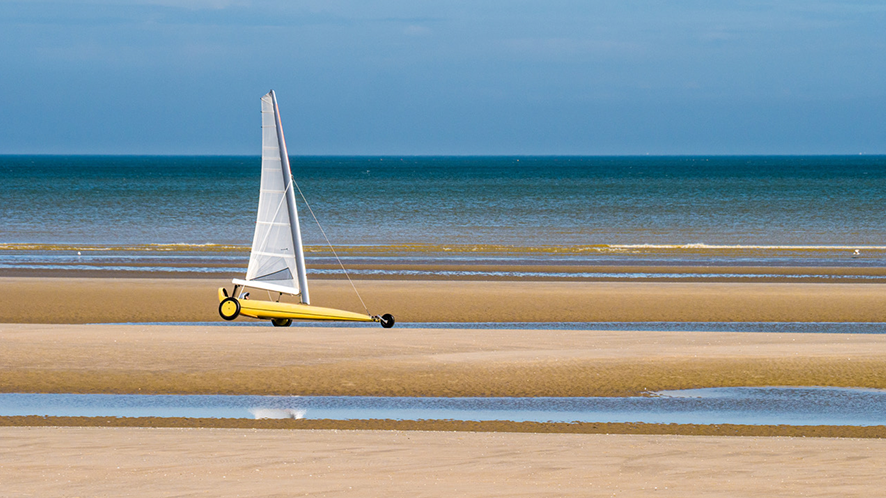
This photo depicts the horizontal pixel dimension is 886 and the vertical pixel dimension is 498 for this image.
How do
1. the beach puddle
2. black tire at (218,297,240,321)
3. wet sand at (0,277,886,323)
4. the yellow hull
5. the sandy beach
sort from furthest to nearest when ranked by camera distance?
wet sand at (0,277,886,323), black tire at (218,297,240,321), the yellow hull, the beach puddle, the sandy beach

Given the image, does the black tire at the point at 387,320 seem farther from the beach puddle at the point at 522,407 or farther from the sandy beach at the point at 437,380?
the beach puddle at the point at 522,407

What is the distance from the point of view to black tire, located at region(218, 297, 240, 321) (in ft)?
71.4

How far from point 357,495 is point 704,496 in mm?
3242

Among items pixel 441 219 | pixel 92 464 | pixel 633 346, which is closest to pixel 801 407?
pixel 633 346

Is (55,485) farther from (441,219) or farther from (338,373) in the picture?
(441,219)

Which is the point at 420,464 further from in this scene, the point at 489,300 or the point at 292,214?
the point at 489,300

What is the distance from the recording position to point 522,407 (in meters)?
14.4

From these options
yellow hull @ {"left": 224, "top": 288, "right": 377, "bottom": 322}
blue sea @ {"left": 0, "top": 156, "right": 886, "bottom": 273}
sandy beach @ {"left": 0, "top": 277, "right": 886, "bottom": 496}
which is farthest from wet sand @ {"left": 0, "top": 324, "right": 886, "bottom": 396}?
blue sea @ {"left": 0, "top": 156, "right": 886, "bottom": 273}

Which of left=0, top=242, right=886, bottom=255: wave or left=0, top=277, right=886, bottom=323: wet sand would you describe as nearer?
left=0, top=277, right=886, bottom=323: wet sand

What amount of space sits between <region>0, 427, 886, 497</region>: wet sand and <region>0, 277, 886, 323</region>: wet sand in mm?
11689

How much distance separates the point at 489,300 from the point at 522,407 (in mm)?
11763

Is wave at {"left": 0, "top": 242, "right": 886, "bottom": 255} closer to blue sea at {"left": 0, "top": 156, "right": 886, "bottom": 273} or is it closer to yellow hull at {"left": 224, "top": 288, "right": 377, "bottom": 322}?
blue sea at {"left": 0, "top": 156, "right": 886, "bottom": 273}

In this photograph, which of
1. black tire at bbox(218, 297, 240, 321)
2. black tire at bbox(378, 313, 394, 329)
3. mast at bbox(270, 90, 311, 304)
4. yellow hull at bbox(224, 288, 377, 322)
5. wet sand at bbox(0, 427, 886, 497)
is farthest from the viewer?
mast at bbox(270, 90, 311, 304)

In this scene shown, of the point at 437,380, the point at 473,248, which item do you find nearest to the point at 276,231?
the point at 437,380
